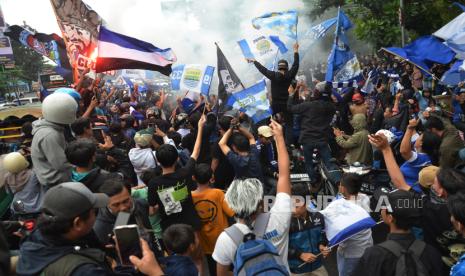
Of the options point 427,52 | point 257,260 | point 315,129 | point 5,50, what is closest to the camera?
point 257,260

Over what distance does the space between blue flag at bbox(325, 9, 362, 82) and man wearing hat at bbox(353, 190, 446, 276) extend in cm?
543

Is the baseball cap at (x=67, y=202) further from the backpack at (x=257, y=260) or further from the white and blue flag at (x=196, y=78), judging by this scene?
the white and blue flag at (x=196, y=78)

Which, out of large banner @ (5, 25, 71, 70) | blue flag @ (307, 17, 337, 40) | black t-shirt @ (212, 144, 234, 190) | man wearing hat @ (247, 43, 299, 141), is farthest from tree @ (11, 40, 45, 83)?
black t-shirt @ (212, 144, 234, 190)

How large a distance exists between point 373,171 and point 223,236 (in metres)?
3.52

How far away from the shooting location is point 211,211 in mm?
3730

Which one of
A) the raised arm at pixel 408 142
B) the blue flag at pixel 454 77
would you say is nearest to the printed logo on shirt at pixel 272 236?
the raised arm at pixel 408 142

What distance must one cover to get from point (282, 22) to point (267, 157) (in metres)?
3.63

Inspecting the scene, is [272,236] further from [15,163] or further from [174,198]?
[15,163]

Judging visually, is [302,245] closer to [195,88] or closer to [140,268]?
[140,268]

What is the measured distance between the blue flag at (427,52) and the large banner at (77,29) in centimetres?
598

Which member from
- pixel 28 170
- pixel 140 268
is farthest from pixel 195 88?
pixel 140 268

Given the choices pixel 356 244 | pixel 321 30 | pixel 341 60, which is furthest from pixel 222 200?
pixel 321 30

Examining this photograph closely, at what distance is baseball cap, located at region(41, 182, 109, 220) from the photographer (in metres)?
1.96

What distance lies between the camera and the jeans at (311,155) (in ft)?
20.5
